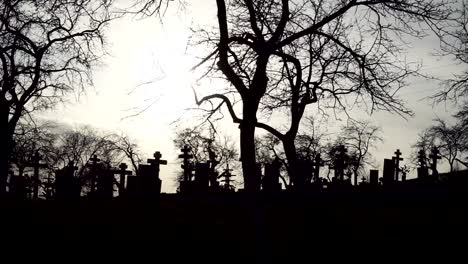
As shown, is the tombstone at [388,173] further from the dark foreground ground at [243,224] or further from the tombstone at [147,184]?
the tombstone at [147,184]

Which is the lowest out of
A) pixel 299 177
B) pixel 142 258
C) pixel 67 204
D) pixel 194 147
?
pixel 142 258

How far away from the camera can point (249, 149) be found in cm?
1048

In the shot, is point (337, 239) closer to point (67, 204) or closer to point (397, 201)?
point (397, 201)

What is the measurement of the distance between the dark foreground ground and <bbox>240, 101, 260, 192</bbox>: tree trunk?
30cm

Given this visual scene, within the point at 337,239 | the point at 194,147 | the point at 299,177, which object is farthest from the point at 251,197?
the point at 194,147

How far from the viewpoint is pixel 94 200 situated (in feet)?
29.7

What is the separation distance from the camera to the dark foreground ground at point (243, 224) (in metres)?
8.51

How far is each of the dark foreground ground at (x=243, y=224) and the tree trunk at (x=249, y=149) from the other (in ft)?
0.98

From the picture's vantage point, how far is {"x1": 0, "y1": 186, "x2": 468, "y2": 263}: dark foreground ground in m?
8.51

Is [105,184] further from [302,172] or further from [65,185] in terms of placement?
[302,172]

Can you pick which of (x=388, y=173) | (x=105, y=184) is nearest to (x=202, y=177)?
(x=105, y=184)

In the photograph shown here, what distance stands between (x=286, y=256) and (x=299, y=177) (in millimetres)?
2816

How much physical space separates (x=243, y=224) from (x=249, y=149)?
6.64 feet

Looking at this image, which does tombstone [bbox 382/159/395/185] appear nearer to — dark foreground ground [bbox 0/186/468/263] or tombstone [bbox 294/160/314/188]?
tombstone [bbox 294/160/314/188]
